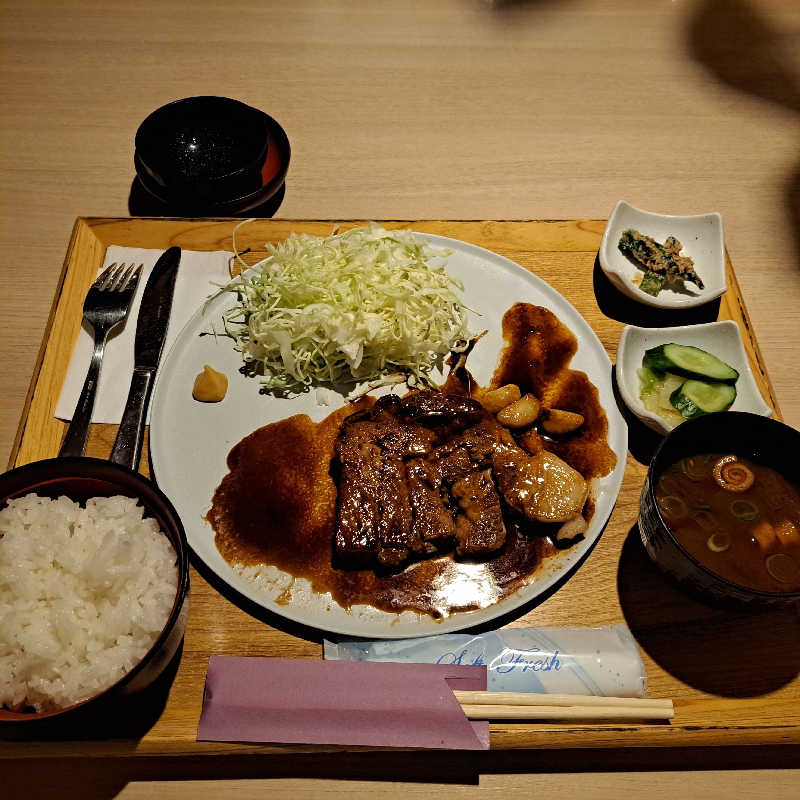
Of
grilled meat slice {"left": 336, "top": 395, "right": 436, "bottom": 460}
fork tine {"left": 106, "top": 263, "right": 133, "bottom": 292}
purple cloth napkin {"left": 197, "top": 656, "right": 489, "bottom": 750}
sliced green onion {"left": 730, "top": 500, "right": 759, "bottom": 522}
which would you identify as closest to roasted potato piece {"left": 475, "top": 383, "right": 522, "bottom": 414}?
grilled meat slice {"left": 336, "top": 395, "right": 436, "bottom": 460}

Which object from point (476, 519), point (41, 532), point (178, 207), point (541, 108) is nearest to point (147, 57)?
point (178, 207)

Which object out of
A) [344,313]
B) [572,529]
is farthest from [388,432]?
[572,529]

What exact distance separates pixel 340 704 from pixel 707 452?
153 cm

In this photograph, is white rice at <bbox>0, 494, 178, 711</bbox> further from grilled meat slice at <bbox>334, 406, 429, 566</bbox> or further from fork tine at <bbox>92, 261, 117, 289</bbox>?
fork tine at <bbox>92, 261, 117, 289</bbox>

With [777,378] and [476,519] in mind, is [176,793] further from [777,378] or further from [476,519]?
[777,378]

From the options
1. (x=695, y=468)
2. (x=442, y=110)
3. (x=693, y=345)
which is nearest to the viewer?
(x=695, y=468)

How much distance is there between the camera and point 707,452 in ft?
7.68

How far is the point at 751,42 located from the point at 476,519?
171 inches

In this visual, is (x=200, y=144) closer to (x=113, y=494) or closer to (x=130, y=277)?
(x=130, y=277)

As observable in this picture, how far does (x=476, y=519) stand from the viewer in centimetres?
242

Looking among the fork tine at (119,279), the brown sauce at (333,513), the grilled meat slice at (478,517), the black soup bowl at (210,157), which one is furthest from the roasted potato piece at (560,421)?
the fork tine at (119,279)

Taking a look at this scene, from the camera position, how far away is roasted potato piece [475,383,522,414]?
2801 millimetres

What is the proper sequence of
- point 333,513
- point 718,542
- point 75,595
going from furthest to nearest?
point 333,513
point 718,542
point 75,595

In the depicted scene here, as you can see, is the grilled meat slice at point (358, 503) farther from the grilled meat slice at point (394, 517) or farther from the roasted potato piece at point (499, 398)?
the roasted potato piece at point (499, 398)
